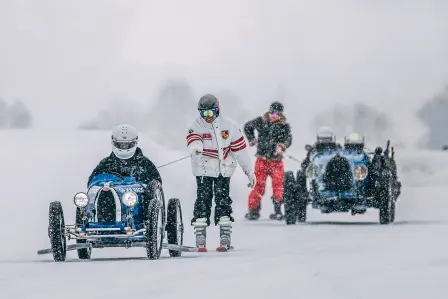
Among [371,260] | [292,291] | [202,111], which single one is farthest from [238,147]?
[292,291]

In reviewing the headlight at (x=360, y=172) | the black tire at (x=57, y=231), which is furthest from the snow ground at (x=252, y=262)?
the headlight at (x=360, y=172)

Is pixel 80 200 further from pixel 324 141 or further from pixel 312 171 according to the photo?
pixel 324 141

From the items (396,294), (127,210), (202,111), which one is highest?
(202,111)

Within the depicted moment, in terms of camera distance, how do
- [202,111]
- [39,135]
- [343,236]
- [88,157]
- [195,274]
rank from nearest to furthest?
[195,274] < [202,111] < [343,236] < [88,157] < [39,135]

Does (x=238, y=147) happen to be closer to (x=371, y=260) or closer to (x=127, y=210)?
(x=127, y=210)

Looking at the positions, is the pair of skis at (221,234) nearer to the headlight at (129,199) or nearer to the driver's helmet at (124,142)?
the driver's helmet at (124,142)

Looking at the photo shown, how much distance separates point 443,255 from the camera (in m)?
12.6

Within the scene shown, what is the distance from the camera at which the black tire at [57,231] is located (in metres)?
12.6

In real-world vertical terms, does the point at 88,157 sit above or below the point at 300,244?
above

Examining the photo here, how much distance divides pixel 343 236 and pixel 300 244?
4.90ft

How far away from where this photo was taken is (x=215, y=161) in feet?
47.2

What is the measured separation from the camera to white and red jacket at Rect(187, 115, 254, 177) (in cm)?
1435

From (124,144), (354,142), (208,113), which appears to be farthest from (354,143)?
(124,144)

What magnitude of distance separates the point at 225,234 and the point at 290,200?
5458mm
